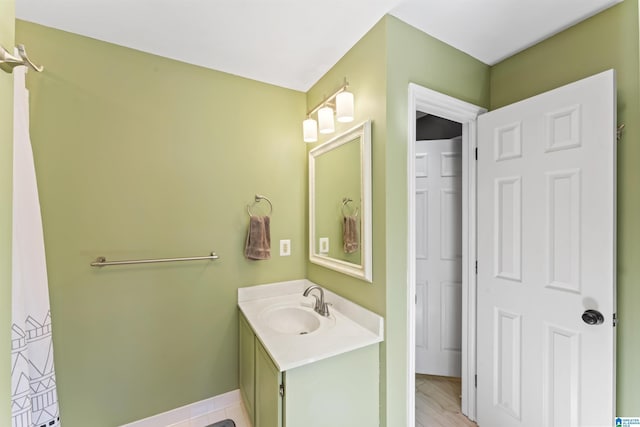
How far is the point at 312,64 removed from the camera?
179 centimetres

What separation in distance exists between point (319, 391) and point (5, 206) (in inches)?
52.5

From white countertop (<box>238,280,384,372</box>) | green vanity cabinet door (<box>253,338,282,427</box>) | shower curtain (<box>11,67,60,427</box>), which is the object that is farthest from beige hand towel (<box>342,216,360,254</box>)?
shower curtain (<box>11,67,60,427</box>)

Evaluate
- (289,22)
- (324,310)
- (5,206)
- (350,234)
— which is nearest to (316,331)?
(324,310)

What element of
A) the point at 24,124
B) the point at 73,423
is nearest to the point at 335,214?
the point at 24,124

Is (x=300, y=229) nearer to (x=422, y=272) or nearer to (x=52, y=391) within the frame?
(x=422, y=272)

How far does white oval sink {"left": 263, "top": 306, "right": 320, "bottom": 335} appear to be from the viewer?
1700mm

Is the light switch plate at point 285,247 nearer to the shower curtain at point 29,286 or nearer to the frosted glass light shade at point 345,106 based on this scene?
the frosted glass light shade at point 345,106

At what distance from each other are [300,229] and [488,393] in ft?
5.61

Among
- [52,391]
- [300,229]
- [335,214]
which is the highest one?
[335,214]

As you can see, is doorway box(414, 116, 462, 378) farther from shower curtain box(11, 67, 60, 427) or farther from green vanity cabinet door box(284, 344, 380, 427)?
shower curtain box(11, 67, 60, 427)

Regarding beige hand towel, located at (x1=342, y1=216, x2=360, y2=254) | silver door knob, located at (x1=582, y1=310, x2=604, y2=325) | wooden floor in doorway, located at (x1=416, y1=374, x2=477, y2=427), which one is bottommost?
wooden floor in doorway, located at (x1=416, y1=374, x2=477, y2=427)

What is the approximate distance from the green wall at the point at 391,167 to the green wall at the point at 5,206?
136 cm

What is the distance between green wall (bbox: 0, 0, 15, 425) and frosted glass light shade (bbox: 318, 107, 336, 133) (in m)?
1.32

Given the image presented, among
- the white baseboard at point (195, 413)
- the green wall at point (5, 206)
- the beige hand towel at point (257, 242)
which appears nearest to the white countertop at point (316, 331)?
the beige hand towel at point (257, 242)
